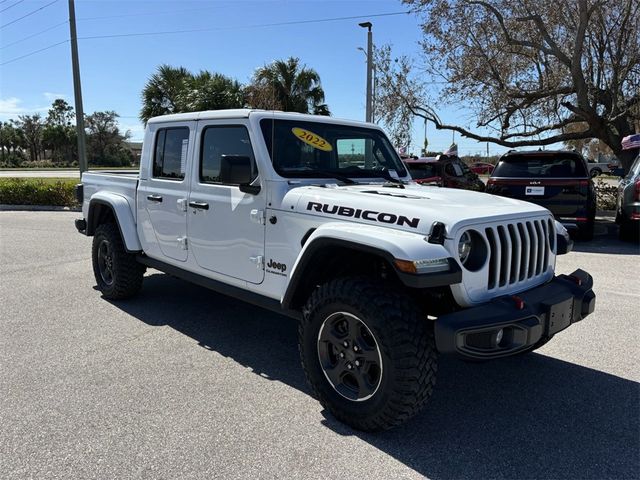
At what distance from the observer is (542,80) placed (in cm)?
1384

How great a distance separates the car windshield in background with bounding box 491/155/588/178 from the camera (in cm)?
898

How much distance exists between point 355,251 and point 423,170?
8.97 meters

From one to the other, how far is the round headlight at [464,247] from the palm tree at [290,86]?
1734 centimetres

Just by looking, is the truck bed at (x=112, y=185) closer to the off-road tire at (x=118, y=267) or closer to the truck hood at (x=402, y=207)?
the off-road tire at (x=118, y=267)

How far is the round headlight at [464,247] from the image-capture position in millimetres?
2875

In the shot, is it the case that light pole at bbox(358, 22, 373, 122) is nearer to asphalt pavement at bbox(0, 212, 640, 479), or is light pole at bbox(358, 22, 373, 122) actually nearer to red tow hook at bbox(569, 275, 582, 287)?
asphalt pavement at bbox(0, 212, 640, 479)

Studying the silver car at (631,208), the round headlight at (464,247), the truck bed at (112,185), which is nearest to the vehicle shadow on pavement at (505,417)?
the round headlight at (464,247)

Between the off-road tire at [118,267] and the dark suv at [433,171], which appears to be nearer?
the off-road tire at [118,267]

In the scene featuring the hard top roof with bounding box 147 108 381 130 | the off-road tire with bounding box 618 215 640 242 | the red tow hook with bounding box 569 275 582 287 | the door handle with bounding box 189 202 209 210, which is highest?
A: the hard top roof with bounding box 147 108 381 130

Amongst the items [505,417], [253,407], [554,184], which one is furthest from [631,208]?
[253,407]

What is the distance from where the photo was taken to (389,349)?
2734 mm

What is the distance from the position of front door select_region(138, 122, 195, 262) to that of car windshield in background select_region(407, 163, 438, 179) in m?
7.67

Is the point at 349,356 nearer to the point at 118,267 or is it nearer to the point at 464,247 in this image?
the point at 464,247

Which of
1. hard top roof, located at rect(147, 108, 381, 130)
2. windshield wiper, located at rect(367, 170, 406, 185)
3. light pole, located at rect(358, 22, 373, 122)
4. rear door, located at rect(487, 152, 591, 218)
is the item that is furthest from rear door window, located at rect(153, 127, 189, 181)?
light pole, located at rect(358, 22, 373, 122)
